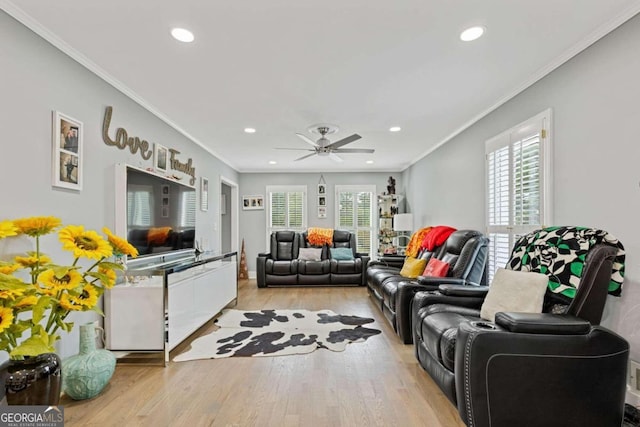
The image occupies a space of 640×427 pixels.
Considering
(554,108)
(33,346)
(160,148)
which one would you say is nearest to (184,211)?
(160,148)

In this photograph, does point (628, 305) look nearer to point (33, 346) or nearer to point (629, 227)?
Answer: point (629, 227)

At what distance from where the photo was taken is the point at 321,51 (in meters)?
2.43

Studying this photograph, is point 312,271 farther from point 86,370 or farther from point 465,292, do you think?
point 86,370

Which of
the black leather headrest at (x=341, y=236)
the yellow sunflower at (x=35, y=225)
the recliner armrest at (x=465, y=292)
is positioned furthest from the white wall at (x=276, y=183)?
the yellow sunflower at (x=35, y=225)

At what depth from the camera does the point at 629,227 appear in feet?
6.66

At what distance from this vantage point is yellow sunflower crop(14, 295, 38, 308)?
5.36ft

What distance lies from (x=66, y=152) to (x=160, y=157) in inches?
56.2

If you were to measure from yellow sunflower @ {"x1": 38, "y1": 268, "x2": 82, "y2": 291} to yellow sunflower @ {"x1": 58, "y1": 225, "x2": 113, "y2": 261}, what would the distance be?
0.11 meters

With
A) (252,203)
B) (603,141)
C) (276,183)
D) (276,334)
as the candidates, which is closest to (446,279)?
(603,141)

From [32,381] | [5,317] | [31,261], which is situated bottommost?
[32,381]

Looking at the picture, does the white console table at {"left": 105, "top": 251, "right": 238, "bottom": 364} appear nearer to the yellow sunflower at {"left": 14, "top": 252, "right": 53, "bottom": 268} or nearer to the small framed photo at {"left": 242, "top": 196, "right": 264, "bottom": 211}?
the yellow sunflower at {"left": 14, "top": 252, "right": 53, "bottom": 268}

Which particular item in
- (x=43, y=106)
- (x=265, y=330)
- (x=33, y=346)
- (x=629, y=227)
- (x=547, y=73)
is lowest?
(x=265, y=330)

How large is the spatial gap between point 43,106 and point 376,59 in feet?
7.71

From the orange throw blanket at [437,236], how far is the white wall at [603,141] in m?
1.62
